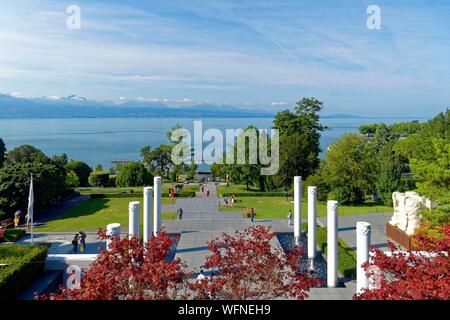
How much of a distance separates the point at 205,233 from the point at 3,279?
11.8m

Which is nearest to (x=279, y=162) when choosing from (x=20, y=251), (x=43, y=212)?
(x=43, y=212)

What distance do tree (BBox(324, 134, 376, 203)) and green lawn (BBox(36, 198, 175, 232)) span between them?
42.7 ft

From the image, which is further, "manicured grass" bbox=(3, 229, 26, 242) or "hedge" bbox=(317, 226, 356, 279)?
"manicured grass" bbox=(3, 229, 26, 242)

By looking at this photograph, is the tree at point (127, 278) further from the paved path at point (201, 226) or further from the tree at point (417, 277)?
the paved path at point (201, 226)

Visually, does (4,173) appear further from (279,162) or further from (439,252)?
(439,252)

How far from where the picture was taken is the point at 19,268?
1288 centimetres

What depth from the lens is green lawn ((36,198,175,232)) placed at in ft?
80.2

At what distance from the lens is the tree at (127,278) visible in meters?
7.21

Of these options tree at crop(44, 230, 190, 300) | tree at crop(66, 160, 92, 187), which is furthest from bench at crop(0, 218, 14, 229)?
tree at crop(66, 160, 92, 187)

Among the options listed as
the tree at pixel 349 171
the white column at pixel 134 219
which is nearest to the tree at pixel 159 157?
the tree at pixel 349 171

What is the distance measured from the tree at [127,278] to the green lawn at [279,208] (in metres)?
19.4

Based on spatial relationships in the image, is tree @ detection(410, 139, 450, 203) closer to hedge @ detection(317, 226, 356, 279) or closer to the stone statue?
the stone statue

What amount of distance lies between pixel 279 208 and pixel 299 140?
37.7 ft

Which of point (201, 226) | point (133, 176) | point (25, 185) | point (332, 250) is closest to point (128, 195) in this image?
point (133, 176)
